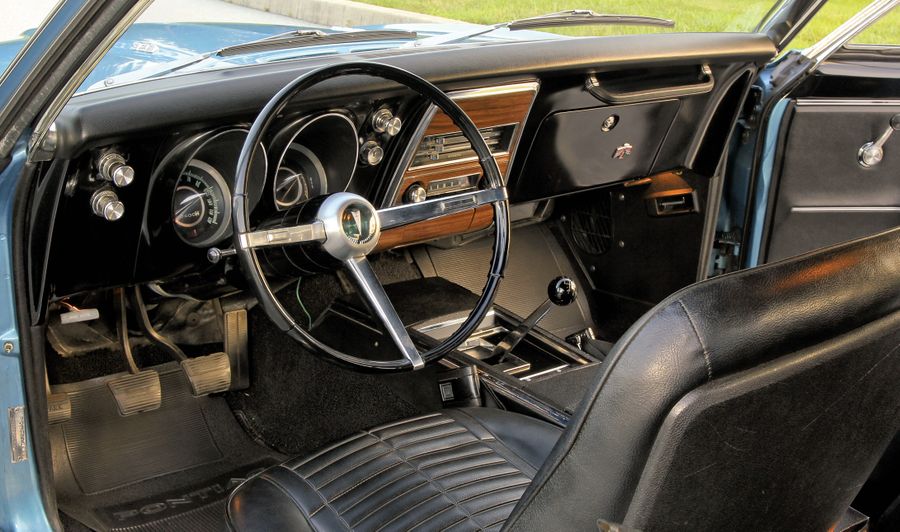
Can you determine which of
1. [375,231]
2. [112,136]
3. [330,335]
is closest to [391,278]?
[330,335]

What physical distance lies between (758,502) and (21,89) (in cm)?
119

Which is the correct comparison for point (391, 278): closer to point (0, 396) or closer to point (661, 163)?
point (661, 163)

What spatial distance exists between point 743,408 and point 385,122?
1333 millimetres

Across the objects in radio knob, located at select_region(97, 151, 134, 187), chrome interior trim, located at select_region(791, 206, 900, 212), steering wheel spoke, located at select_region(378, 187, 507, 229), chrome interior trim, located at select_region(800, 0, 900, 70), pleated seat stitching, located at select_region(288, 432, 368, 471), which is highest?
chrome interior trim, located at select_region(800, 0, 900, 70)

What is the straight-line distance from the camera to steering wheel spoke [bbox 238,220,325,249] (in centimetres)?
168

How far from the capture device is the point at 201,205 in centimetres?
200

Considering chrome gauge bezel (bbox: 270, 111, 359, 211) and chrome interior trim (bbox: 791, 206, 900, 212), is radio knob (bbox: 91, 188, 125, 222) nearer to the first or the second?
chrome gauge bezel (bbox: 270, 111, 359, 211)

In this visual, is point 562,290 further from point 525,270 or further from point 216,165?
point 216,165

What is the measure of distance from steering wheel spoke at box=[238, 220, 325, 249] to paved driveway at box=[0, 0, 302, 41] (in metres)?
0.47

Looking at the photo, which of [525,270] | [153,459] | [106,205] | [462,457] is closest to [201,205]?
[106,205]

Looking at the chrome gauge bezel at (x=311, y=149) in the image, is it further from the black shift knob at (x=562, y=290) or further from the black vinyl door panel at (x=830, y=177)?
the black vinyl door panel at (x=830, y=177)

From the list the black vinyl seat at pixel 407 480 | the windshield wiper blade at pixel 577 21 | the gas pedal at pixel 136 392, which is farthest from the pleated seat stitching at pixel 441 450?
the windshield wiper blade at pixel 577 21

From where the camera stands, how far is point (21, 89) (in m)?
1.39

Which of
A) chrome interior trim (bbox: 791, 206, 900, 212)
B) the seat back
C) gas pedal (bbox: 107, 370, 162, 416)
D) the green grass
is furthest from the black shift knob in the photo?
the seat back
